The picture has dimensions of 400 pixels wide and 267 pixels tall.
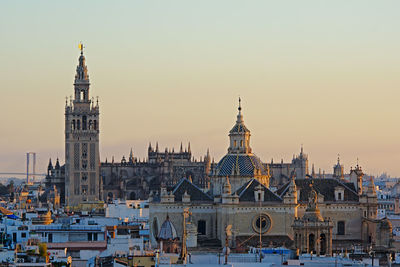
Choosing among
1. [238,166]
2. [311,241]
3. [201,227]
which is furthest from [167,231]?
[311,241]

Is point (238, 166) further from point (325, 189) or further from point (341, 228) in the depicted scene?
point (341, 228)

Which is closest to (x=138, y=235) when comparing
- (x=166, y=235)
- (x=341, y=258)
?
(x=166, y=235)

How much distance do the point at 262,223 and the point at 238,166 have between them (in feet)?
19.4

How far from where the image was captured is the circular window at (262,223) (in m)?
109

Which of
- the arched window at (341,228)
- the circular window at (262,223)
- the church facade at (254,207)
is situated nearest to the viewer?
the church facade at (254,207)

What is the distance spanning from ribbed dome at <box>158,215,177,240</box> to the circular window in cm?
646

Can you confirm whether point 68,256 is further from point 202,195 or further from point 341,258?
point 202,195

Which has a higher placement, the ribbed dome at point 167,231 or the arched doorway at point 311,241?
the ribbed dome at point 167,231

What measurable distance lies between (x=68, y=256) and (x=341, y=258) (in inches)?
651

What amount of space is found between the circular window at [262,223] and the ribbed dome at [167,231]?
6.46 metres

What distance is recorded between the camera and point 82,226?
364 ft

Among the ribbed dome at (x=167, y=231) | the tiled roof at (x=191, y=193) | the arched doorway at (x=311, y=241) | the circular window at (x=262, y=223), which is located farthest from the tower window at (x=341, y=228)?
the ribbed dome at (x=167, y=231)

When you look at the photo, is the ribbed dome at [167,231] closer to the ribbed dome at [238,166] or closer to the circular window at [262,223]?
the circular window at [262,223]

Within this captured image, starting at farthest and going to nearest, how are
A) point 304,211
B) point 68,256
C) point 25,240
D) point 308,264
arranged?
point 304,211 → point 25,240 → point 68,256 → point 308,264
